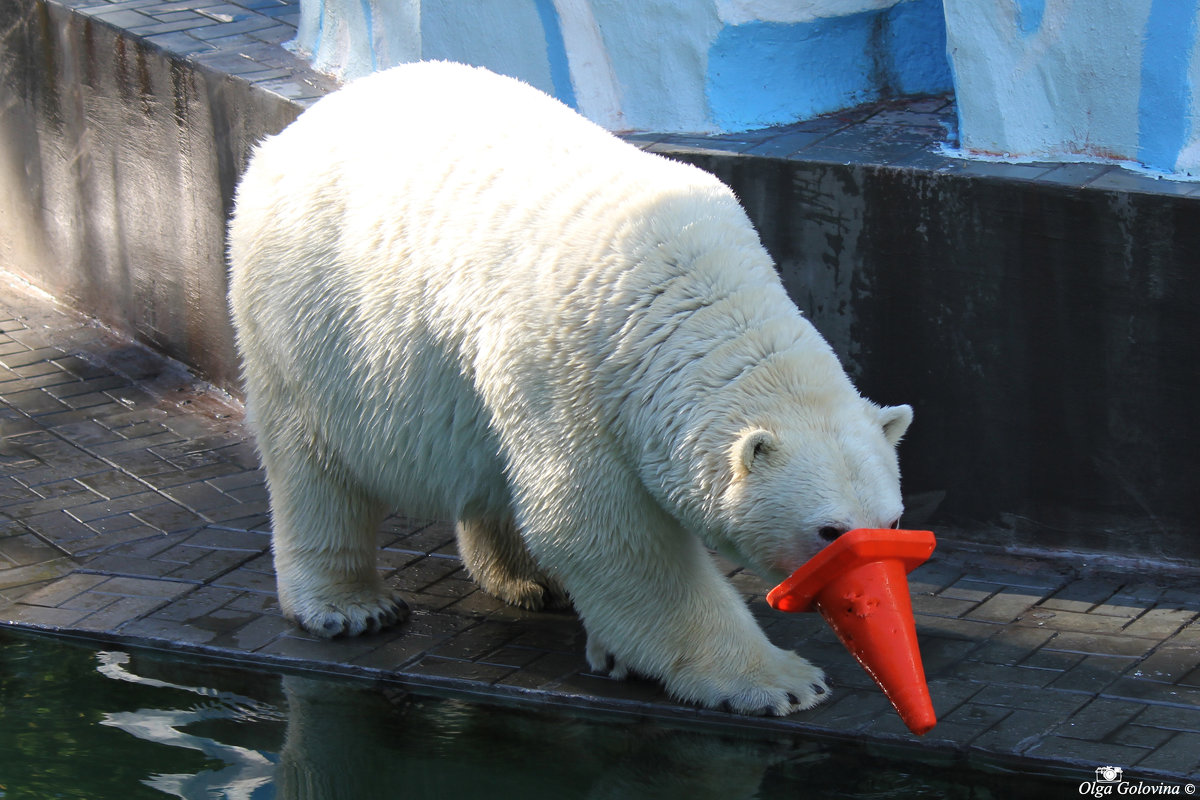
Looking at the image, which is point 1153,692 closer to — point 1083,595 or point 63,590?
point 1083,595

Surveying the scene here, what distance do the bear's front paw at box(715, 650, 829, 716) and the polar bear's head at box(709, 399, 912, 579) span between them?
60 centimetres

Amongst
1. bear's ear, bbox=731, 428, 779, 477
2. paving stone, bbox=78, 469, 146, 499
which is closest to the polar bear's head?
bear's ear, bbox=731, 428, 779, 477

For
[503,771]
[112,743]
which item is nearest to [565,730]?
[503,771]

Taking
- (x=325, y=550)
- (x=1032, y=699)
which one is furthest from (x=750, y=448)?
(x=325, y=550)

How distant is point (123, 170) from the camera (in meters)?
7.77

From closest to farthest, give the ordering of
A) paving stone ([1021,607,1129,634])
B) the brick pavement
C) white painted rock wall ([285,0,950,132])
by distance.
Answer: the brick pavement < paving stone ([1021,607,1129,634]) < white painted rock wall ([285,0,950,132])

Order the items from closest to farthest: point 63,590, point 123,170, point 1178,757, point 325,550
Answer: point 1178,757 → point 325,550 → point 63,590 → point 123,170

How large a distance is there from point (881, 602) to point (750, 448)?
0.51 meters

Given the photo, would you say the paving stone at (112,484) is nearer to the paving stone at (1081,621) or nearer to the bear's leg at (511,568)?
the bear's leg at (511,568)

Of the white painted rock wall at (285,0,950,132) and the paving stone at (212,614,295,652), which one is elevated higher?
the white painted rock wall at (285,0,950,132)

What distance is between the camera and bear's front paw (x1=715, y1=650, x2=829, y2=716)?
14.7ft

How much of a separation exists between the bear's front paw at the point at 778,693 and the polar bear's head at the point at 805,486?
597 millimetres

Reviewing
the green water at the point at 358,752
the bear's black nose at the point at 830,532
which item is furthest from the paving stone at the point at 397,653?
the bear's black nose at the point at 830,532

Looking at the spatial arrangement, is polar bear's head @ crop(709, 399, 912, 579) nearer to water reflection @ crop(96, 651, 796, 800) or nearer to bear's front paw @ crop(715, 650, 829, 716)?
bear's front paw @ crop(715, 650, 829, 716)
